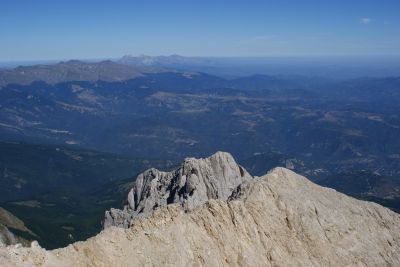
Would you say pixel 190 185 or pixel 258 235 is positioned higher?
pixel 258 235

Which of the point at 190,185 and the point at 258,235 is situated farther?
the point at 190,185

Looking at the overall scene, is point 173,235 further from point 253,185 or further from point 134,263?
point 253,185

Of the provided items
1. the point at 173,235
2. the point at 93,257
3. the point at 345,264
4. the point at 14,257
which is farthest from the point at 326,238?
the point at 14,257

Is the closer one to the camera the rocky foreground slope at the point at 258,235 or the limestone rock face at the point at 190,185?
the rocky foreground slope at the point at 258,235

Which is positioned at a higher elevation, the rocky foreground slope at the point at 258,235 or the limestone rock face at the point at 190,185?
the rocky foreground slope at the point at 258,235
